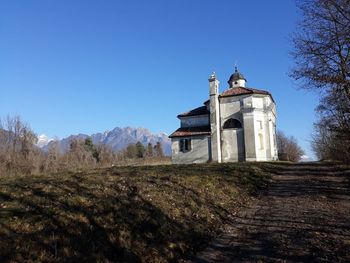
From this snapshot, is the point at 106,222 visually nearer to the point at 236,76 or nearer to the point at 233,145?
the point at 233,145

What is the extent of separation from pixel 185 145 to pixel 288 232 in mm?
38039

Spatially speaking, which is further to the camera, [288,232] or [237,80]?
[237,80]

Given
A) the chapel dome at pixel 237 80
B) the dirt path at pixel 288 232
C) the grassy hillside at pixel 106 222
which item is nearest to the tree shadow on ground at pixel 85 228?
the grassy hillside at pixel 106 222

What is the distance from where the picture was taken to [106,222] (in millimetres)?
7820

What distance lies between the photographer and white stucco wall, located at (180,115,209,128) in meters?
48.3

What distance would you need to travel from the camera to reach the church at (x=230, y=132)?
149ft

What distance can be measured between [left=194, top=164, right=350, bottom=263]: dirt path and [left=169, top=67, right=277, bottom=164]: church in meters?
30.4

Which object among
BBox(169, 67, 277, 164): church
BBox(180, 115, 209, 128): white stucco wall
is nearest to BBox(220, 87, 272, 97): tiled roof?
BBox(169, 67, 277, 164): church

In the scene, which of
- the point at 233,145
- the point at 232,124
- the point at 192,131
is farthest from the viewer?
the point at 192,131

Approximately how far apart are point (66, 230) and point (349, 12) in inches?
485

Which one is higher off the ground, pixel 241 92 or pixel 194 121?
pixel 241 92

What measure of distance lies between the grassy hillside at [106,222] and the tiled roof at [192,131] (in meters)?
33.7

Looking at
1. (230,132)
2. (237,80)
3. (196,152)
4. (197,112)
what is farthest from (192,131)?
(237,80)

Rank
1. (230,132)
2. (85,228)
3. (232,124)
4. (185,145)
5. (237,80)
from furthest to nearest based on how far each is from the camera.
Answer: (237,80) < (185,145) < (232,124) < (230,132) < (85,228)
